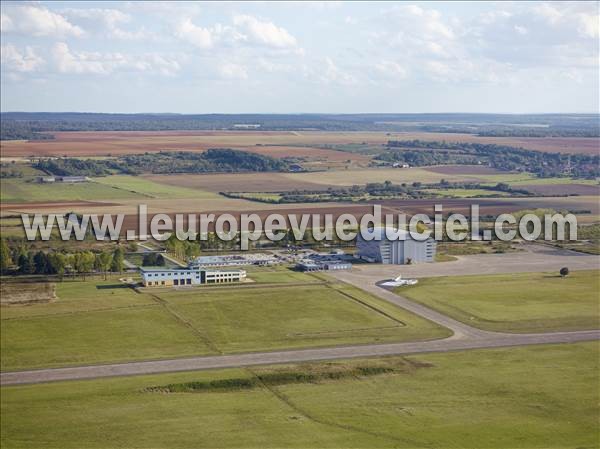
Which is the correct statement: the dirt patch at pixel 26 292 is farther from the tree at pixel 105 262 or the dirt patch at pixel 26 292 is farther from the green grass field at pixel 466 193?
the green grass field at pixel 466 193

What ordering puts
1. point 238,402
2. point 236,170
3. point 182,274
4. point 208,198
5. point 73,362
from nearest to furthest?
point 238,402
point 73,362
point 182,274
point 208,198
point 236,170

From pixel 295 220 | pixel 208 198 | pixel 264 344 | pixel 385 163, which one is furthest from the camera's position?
pixel 385 163

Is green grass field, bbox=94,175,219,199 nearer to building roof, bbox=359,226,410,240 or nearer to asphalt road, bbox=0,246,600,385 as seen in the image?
building roof, bbox=359,226,410,240

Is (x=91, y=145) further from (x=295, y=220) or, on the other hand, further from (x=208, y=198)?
(x=295, y=220)

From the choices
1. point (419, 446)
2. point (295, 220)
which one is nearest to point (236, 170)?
point (295, 220)

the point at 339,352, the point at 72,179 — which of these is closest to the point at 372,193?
the point at 72,179

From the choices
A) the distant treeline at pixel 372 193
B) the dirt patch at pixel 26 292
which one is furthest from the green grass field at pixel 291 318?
the distant treeline at pixel 372 193

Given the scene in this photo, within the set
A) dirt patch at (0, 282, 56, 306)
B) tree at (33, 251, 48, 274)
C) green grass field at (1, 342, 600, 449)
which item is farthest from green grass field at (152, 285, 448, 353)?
tree at (33, 251, 48, 274)

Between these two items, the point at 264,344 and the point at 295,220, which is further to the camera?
the point at 295,220
